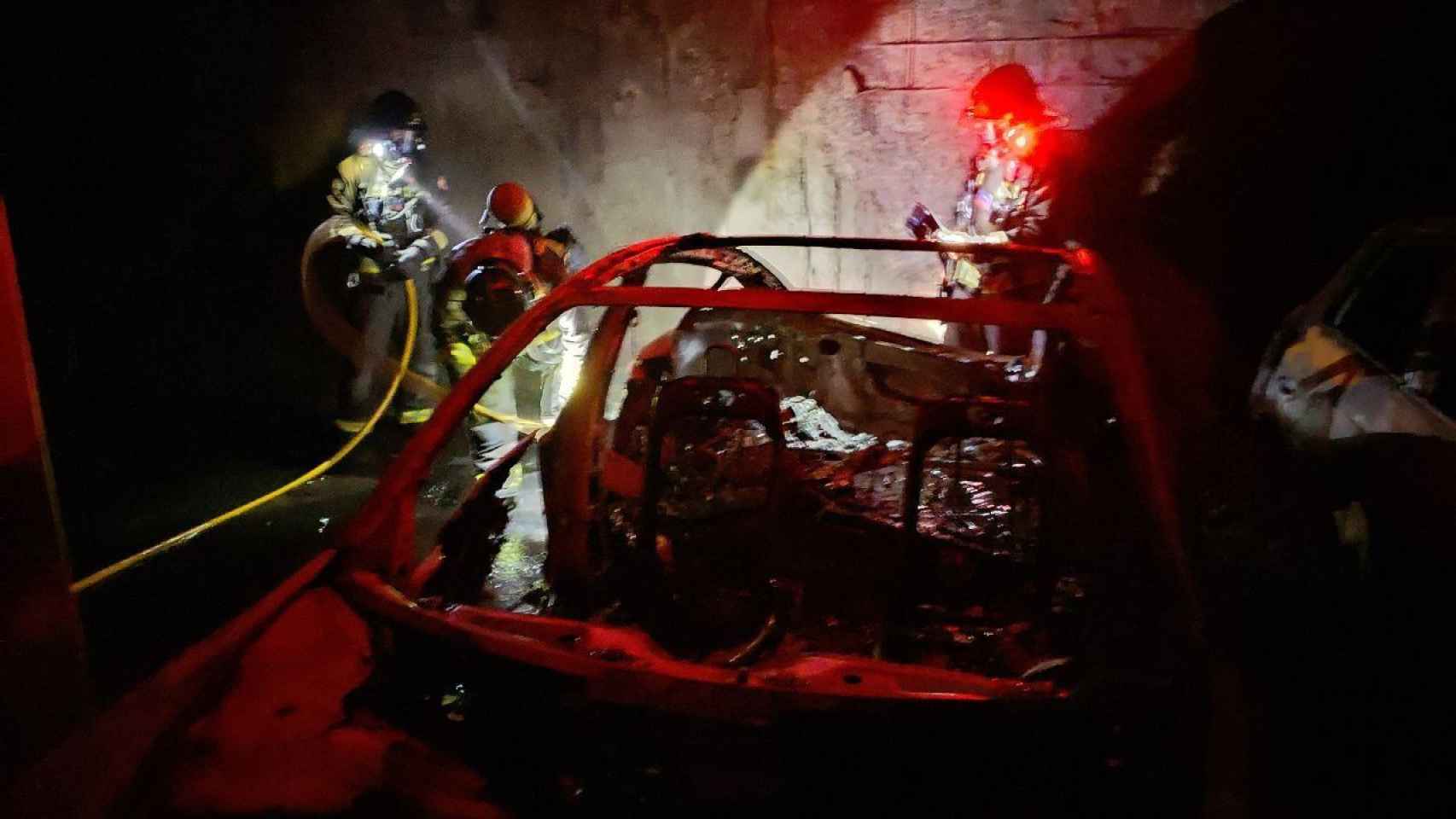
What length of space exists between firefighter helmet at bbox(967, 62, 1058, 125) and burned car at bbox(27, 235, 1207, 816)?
2.77m

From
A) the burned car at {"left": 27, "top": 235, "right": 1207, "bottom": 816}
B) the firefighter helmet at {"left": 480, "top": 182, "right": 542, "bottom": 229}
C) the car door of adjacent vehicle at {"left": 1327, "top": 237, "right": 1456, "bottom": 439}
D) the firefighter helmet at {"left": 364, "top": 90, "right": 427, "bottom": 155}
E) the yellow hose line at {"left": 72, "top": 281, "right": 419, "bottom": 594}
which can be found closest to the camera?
the burned car at {"left": 27, "top": 235, "right": 1207, "bottom": 816}

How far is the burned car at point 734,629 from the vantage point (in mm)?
1558

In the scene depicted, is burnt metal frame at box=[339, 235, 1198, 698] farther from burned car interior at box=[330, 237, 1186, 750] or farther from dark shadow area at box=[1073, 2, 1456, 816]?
Result: dark shadow area at box=[1073, 2, 1456, 816]

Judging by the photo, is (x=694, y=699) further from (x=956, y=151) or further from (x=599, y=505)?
(x=956, y=151)

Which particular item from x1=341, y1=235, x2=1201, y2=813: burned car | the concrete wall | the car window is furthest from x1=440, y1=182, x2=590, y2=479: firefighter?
the car window

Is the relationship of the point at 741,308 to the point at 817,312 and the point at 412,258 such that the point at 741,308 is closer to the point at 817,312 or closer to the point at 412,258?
the point at 817,312

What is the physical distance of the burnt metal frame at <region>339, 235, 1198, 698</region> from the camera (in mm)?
1899

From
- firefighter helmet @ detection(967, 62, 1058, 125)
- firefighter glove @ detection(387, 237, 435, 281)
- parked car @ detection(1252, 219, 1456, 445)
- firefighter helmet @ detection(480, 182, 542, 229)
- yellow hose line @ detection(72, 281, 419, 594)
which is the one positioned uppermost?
firefighter helmet @ detection(967, 62, 1058, 125)

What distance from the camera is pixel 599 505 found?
303 cm

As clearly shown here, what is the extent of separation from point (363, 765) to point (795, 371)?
263cm

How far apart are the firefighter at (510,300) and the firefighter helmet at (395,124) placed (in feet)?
3.53

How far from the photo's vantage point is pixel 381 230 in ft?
20.6

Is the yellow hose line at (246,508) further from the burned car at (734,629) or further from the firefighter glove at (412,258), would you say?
the burned car at (734,629)

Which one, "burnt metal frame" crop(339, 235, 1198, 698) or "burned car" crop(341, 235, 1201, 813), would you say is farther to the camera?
"burnt metal frame" crop(339, 235, 1198, 698)
